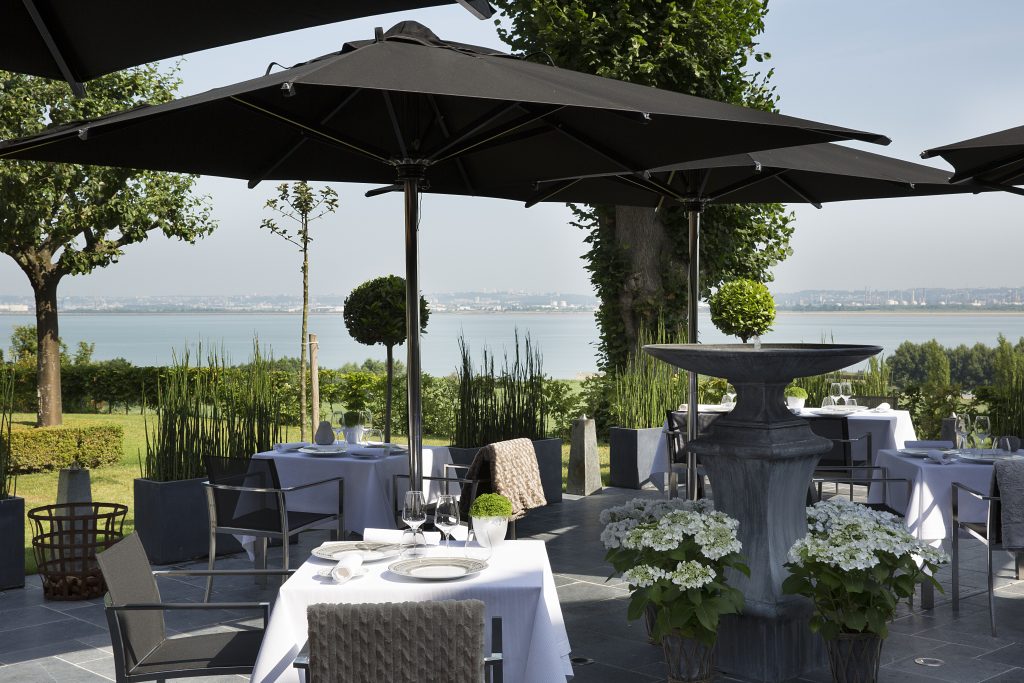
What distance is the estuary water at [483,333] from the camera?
8617 millimetres

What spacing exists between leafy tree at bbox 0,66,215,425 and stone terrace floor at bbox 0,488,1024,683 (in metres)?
10.1

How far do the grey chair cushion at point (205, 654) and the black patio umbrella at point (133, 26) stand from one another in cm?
217

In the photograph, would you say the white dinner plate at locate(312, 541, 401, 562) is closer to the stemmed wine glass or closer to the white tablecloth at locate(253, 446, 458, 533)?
the stemmed wine glass

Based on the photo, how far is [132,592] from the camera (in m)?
3.19

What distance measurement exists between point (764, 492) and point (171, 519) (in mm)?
4018

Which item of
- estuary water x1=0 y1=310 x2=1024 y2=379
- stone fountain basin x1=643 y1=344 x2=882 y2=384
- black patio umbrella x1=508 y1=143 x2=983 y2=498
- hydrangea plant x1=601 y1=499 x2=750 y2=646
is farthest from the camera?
estuary water x1=0 y1=310 x2=1024 y2=379

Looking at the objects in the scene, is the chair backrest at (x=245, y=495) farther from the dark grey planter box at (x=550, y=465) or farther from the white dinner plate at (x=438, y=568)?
the dark grey planter box at (x=550, y=465)

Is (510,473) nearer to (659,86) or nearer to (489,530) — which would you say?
(489,530)

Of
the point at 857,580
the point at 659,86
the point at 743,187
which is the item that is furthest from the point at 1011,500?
the point at 659,86

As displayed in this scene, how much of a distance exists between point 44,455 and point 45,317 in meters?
5.05

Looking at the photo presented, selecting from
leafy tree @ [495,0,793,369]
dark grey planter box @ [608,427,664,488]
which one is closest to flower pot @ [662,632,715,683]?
dark grey planter box @ [608,427,664,488]

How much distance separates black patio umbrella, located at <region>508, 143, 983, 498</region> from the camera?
618 cm

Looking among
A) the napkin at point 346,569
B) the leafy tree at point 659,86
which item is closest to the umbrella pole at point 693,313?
the napkin at point 346,569

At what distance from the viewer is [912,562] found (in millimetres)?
3711
